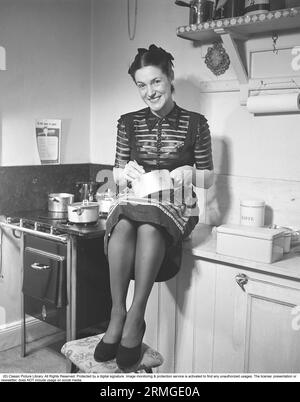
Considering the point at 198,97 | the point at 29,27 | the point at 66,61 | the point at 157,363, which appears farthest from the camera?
the point at 66,61

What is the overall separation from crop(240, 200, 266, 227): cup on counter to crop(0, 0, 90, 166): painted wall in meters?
1.30

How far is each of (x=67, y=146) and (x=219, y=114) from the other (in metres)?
1.03

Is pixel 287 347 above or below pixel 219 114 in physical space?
below

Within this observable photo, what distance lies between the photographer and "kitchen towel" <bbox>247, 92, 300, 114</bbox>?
2.11 meters

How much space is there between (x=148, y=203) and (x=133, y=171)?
0.18m

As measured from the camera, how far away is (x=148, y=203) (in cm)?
199

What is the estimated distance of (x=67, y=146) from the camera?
3.09 metres

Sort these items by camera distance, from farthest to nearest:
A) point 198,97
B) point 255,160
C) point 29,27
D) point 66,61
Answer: point 66,61
point 29,27
point 198,97
point 255,160

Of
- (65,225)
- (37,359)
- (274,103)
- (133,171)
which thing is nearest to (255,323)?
(133,171)

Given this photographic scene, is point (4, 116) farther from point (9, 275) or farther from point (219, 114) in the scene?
point (219, 114)

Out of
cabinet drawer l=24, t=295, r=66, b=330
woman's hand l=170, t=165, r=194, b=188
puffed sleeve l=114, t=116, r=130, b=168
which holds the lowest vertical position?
cabinet drawer l=24, t=295, r=66, b=330

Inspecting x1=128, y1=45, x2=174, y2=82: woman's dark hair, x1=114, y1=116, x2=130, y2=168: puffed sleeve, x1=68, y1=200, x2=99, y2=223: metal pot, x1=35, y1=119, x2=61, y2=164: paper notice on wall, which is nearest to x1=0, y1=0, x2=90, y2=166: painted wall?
x1=35, y1=119, x2=61, y2=164: paper notice on wall

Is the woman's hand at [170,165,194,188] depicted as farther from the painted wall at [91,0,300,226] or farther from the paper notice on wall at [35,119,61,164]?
the paper notice on wall at [35,119,61,164]

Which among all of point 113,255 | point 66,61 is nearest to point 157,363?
point 113,255
